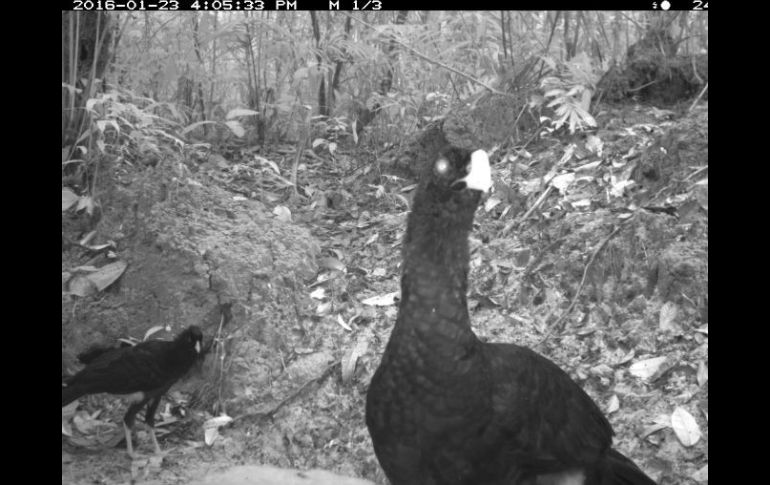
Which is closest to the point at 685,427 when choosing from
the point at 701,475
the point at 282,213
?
the point at 701,475

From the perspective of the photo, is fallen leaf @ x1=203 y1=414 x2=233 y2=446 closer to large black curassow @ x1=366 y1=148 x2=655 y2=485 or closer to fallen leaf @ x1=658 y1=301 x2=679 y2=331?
large black curassow @ x1=366 y1=148 x2=655 y2=485

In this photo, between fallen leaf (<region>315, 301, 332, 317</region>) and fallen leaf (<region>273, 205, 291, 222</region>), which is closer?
fallen leaf (<region>315, 301, 332, 317</region>)

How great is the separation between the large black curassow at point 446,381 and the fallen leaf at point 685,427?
18.9 inches

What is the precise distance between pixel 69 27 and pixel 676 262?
2084 mm

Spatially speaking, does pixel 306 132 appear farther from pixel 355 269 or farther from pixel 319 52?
pixel 355 269

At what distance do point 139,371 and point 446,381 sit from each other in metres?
0.94

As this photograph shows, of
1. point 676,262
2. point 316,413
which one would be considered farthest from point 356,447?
point 676,262

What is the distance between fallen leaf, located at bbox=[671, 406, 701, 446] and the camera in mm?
1869

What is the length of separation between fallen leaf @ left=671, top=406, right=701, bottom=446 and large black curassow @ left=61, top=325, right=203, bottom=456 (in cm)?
130

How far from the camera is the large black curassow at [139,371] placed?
1.95 meters

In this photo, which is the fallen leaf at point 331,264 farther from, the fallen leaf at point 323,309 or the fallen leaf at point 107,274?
the fallen leaf at point 107,274

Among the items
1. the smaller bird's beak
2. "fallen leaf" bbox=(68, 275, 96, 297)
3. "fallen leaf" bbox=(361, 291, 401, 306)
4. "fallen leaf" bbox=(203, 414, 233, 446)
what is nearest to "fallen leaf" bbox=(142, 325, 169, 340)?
"fallen leaf" bbox=(68, 275, 96, 297)

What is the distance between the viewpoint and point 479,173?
1.41 meters

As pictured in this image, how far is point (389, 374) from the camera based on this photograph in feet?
5.03
